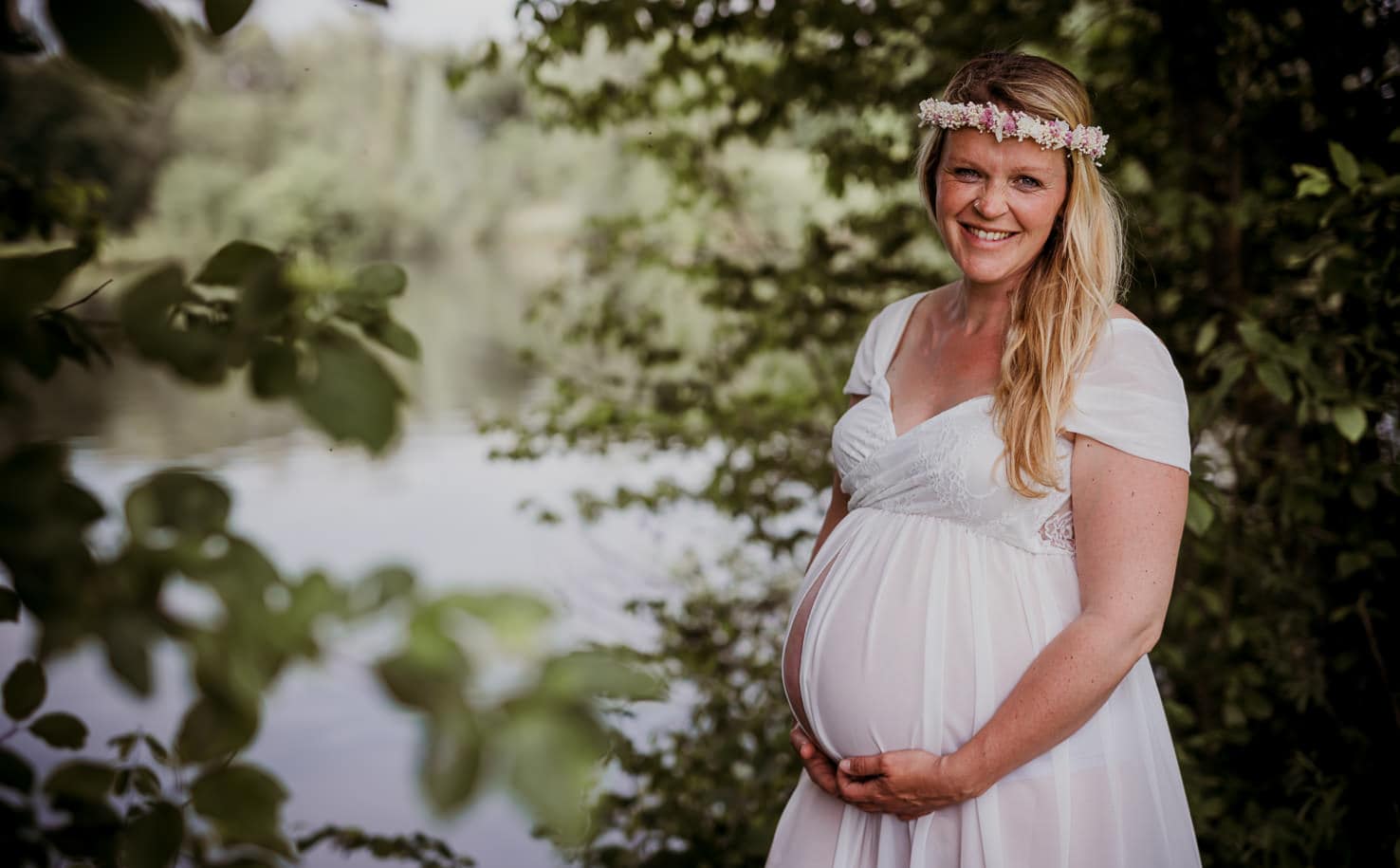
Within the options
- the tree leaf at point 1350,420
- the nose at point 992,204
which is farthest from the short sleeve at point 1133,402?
the tree leaf at point 1350,420

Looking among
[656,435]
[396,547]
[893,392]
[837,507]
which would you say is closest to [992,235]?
[893,392]

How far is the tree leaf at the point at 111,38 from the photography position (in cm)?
57

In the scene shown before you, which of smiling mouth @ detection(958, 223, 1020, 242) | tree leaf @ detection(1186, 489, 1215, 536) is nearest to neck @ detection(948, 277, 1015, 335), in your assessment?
smiling mouth @ detection(958, 223, 1020, 242)

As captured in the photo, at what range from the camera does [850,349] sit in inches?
164

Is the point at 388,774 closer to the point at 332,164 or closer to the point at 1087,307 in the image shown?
the point at 1087,307

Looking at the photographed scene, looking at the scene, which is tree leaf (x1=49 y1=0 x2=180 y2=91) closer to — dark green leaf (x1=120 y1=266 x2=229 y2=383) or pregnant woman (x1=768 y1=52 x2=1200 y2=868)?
dark green leaf (x1=120 y1=266 x2=229 y2=383)

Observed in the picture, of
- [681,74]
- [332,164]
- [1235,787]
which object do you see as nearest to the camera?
Answer: [1235,787]

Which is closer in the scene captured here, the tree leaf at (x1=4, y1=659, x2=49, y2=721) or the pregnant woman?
the tree leaf at (x1=4, y1=659, x2=49, y2=721)

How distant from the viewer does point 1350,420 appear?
2283 millimetres

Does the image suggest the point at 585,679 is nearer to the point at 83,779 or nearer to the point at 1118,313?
the point at 83,779

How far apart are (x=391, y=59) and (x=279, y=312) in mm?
23655

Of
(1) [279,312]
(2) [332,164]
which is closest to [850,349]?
(1) [279,312]

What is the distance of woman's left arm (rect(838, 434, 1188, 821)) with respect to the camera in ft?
5.59

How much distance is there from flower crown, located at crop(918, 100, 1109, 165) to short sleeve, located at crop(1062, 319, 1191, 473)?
34 centimetres
